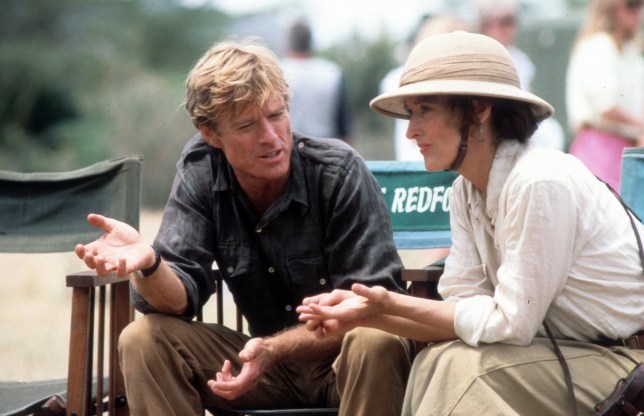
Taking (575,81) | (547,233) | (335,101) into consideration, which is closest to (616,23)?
(575,81)

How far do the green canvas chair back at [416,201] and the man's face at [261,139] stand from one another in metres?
0.77

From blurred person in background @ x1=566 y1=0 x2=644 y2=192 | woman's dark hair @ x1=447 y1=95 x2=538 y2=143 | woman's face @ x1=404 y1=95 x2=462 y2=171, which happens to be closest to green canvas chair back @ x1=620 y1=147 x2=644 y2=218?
woman's dark hair @ x1=447 y1=95 x2=538 y2=143

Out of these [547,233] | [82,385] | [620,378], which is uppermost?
[547,233]

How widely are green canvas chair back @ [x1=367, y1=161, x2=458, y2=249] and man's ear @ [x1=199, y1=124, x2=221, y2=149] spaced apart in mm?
828

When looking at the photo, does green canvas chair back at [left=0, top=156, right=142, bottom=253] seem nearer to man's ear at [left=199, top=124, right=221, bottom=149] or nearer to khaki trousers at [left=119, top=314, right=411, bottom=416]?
man's ear at [left=199, top=124, right=221, bottom=149]

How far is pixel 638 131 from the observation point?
250 inches

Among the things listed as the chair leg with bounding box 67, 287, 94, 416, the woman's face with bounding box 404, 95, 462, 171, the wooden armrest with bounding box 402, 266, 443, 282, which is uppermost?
the woman's face with bounding box 404, 95, 462, 171

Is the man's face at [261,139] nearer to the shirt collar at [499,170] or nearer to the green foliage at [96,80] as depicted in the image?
the shirt collar at [499,170]

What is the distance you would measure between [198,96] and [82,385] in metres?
1.04

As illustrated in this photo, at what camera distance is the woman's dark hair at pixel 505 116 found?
3.56m

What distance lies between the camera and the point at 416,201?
4777 mm

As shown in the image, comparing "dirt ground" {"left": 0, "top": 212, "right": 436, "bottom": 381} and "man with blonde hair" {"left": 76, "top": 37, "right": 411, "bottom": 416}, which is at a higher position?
"man with blonde hair" {"left": 76, "top": 37, "right": 411, "bottom": 416}

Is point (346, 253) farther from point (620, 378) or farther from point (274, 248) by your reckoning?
point (620, 378)

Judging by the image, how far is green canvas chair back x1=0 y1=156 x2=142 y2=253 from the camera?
15.7ft
